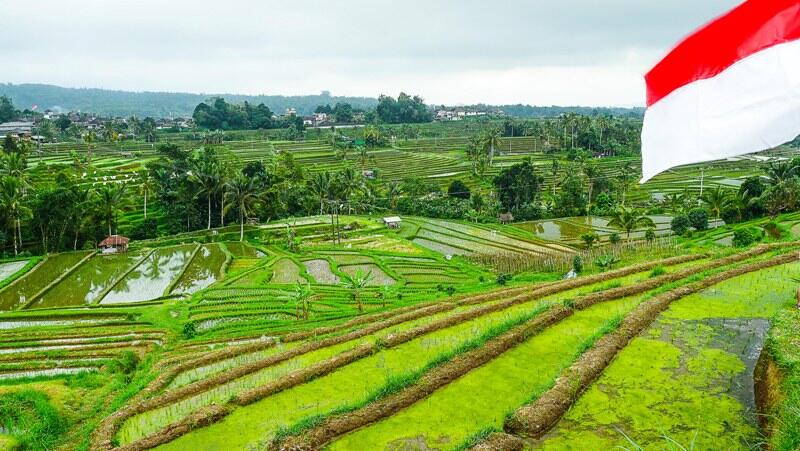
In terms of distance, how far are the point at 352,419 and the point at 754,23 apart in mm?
7637

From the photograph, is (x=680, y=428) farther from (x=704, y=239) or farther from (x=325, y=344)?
(x=704, y=239)

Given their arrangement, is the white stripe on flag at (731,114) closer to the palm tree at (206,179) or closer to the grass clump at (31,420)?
the grass clump at (31,420)

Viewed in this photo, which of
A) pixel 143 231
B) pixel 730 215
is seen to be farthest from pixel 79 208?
pixel 730 215

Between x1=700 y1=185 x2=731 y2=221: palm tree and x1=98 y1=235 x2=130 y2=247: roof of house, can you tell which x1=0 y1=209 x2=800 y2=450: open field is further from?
x1=700 y1=185 x2=731 y2=221: palm tree

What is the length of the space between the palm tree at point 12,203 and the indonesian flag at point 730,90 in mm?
36743

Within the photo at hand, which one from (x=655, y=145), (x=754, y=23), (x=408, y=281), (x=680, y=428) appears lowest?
(x=408, y=281)

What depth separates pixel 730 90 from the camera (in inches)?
203

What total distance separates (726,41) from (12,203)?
3790cm

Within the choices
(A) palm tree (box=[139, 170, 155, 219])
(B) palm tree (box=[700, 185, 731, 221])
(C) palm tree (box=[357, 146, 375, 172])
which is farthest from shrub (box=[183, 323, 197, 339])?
(C) palm tree (box=[357, 146, 375, 172])

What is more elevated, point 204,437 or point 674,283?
point 674,283

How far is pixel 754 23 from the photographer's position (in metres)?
5.09

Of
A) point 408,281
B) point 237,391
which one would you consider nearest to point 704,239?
point 408,281

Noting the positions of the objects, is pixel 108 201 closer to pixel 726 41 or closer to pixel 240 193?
pixel 240 193

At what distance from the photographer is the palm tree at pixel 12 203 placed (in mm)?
33094
